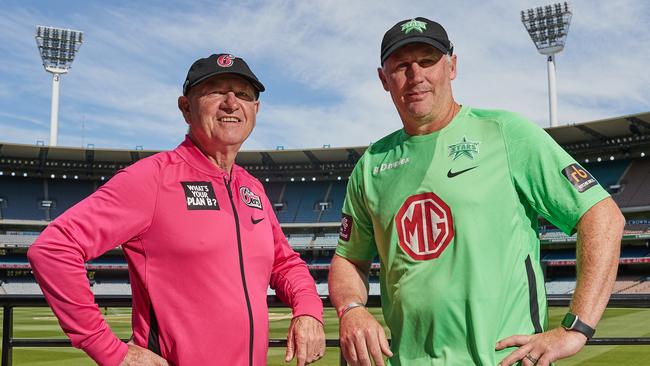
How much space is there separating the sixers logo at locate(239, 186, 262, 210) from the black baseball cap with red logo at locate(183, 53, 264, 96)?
52cm

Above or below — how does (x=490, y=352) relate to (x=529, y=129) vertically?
below

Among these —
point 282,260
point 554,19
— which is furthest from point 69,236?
point 554,19

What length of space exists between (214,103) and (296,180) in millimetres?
49884

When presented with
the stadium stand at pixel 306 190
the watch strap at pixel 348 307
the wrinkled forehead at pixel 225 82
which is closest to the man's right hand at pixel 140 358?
the watch strap at pixel 348 307

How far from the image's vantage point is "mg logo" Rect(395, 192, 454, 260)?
215 centimetres

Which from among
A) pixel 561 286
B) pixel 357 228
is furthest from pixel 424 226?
pixel 561 286

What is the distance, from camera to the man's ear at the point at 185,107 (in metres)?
2.69

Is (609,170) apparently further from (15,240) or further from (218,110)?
(15,240)

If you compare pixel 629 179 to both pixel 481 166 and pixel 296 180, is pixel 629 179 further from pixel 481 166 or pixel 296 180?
pixel 481 166

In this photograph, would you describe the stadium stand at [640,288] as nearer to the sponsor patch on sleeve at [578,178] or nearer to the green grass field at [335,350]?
the green grass field at [335,350]

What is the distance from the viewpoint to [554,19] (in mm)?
50562

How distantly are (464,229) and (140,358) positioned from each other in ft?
4.40

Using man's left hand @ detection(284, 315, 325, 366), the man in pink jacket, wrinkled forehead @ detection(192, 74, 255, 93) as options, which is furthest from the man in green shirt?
wrinkled forehead @ detection(192, 74, 255, 93)

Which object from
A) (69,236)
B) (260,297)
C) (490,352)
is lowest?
(490,352)
